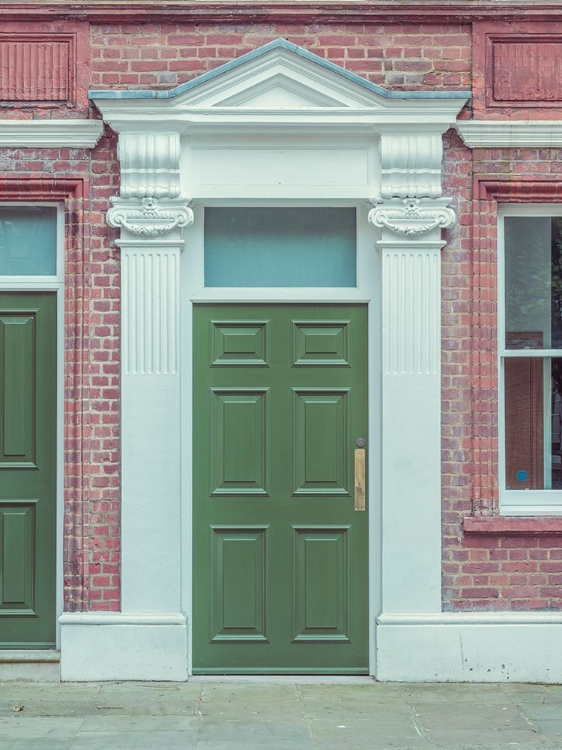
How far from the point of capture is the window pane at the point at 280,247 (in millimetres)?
7664

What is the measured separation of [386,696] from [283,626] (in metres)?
0.88

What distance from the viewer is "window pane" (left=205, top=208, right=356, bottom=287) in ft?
25.1

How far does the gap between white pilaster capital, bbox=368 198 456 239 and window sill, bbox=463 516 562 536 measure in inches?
74.6

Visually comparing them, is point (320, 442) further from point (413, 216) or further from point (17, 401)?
point (17, 401)

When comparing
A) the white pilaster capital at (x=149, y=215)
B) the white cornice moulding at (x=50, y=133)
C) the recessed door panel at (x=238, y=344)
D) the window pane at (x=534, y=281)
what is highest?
the white cornice moulding at (x=50, y=133)

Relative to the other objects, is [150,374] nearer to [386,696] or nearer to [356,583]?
[356,583]

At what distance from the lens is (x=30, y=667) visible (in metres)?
7.46

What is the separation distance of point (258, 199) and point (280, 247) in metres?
0.37

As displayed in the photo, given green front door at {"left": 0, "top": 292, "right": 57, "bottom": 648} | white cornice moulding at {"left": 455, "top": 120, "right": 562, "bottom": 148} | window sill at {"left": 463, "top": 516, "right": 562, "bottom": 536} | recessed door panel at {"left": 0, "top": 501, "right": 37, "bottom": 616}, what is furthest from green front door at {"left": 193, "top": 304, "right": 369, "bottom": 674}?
white cornice moulding at {"left": 455, "top": 120, "right": 562, "bottom": 148}

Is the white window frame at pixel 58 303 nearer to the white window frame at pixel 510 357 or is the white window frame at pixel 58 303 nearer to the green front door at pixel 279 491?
the green front door at pixel 279 491

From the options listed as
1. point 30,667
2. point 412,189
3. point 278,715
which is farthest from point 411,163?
point 30,667

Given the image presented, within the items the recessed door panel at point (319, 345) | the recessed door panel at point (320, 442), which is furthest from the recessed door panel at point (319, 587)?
the recessed door panel at point (319, 345)

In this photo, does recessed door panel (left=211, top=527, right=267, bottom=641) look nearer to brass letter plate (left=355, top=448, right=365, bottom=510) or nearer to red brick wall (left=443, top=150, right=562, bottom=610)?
brass letter plate (left=355, top=448, right=365, bottom=510)

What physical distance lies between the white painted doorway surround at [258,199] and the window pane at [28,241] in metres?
0.55
